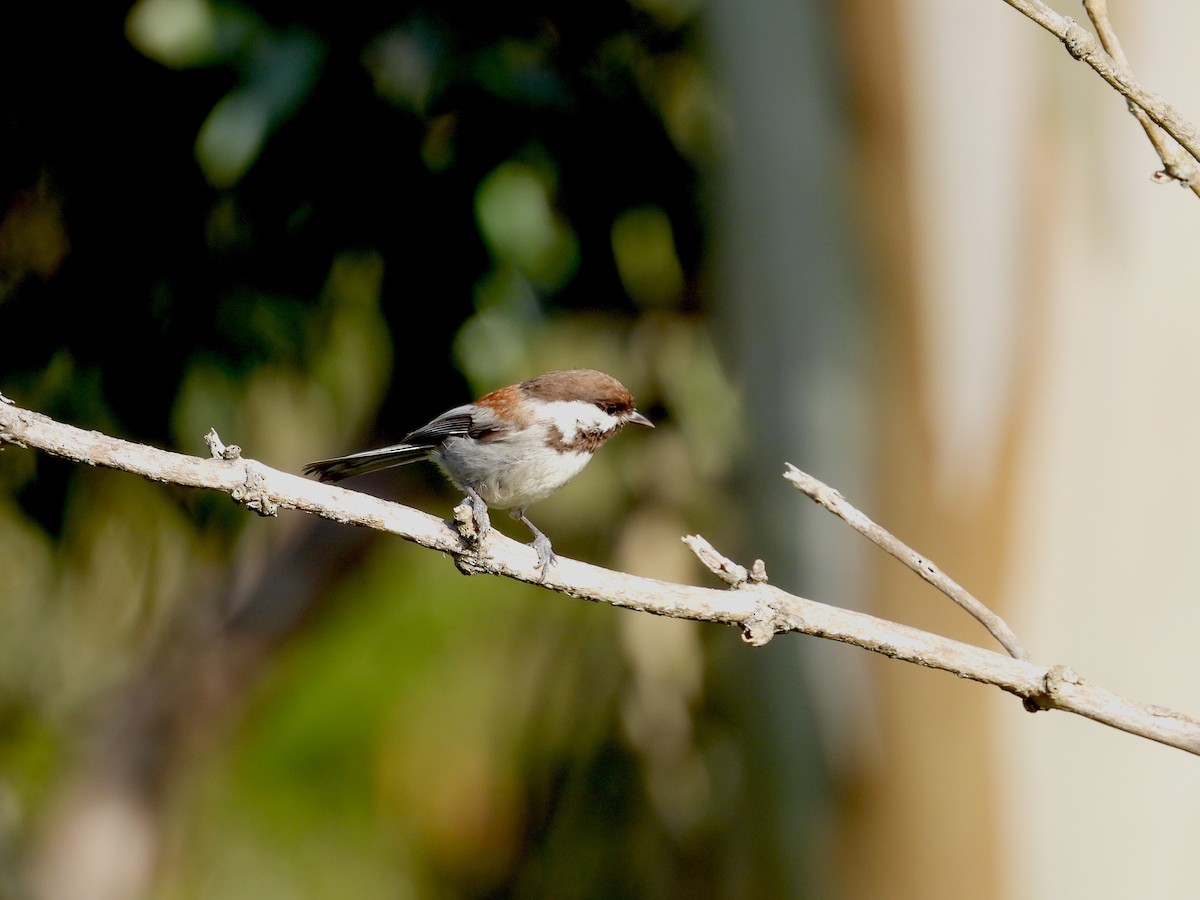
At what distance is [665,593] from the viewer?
2.01 m

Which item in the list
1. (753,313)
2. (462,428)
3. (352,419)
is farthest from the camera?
(352,419)

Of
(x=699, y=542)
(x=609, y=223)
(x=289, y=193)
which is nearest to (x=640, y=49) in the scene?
(x=609, y=223)

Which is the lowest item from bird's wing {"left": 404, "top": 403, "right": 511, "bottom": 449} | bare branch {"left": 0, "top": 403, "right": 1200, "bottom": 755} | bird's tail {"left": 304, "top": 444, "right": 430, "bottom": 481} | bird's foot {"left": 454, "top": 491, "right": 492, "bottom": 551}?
bare branch {"left": 0, "top": 403, "right": 1200, "bottom": 755}

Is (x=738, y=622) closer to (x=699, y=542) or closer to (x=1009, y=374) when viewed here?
(x=699, y=542)

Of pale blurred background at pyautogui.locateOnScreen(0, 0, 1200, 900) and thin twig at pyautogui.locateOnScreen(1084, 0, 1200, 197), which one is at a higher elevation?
pale blurred background at pyautogui.locateOnScreen(0, 0, 1200, 900)

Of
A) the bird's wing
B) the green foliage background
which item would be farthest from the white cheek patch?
Result: the green foliage background

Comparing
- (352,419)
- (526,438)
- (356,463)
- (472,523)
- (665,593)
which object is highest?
(352,419)

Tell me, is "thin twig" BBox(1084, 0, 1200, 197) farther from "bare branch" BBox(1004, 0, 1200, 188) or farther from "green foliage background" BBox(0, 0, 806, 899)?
"green foliage background" BBox(0, 0, 806, 899)

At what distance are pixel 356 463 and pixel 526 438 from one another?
→ 0.44 meters

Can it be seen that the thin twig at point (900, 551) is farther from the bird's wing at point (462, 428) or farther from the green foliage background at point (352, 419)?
the green foliage background at point (352, 419)

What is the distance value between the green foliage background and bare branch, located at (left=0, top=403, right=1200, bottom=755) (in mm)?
2004

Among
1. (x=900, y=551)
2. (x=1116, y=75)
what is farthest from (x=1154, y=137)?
(x=900, y=551)

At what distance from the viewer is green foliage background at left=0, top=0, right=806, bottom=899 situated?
392 cm

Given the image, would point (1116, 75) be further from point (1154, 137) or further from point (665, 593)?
point (665, 593)
